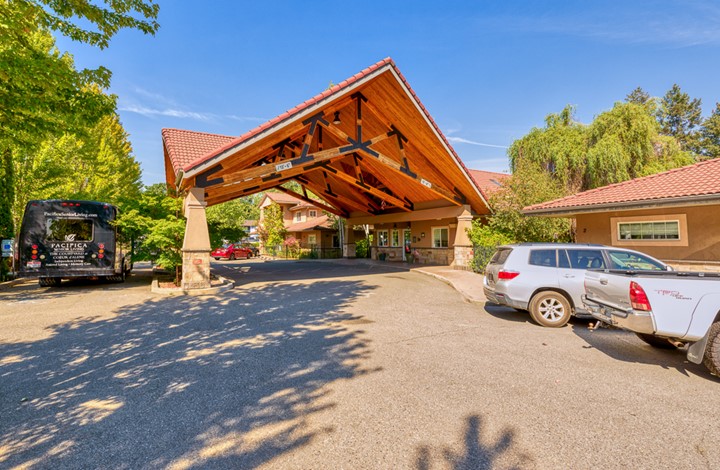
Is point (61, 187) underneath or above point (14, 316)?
above

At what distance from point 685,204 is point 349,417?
11.6m

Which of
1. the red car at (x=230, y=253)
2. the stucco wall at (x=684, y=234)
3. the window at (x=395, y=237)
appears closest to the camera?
the stucco wall at (x=684, y=234)

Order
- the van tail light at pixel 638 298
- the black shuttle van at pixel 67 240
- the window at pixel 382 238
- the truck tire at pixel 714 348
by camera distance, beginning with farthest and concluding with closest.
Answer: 1. the window at pixel 382 238
2. the black shuttle van at pixel 67 240
3. the van tail light at pixel 638 298
4. the truck tire at pixel 714 348

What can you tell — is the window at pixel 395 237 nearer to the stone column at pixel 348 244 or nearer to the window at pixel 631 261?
the stone column at pixel 348 244

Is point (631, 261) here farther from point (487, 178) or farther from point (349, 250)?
point (349, 250)

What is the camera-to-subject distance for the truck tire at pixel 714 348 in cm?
448

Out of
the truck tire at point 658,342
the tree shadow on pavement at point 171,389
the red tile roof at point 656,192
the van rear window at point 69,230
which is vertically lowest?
the truck tire at point 658,342

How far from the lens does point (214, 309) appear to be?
929cm

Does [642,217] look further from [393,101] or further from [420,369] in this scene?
[420,369]

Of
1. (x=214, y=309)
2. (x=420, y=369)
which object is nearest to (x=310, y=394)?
(x=420, y=369)

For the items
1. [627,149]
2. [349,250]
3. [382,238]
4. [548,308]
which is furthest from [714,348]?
[349,250]

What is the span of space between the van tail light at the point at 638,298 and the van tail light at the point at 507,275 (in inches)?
114

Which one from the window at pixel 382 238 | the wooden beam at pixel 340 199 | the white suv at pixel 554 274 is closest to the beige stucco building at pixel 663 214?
the white suv at pixel 554 274

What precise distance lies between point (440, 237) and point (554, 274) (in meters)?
17.1
